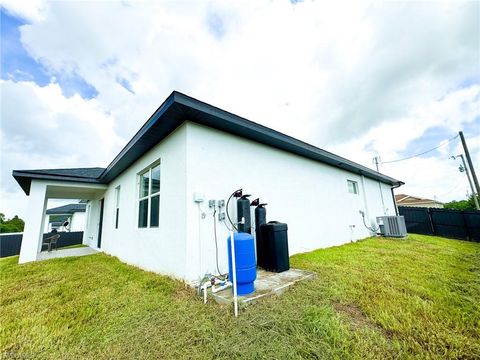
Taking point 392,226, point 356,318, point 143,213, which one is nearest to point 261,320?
point 356,318

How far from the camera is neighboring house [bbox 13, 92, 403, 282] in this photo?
3311 mm

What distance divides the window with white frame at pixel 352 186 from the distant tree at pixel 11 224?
28.3 metres

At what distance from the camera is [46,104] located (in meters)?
6.57

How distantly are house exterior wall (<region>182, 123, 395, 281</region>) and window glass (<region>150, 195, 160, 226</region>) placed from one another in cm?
138

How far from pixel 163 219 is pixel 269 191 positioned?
244cm

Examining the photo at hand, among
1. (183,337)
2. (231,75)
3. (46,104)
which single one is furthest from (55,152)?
(183,337)

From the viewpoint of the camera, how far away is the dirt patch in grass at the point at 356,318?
5.79 feet

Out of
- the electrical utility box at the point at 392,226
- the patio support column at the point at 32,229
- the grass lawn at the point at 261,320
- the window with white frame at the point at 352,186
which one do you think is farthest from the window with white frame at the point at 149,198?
the electrical utility box at the point at 392,226

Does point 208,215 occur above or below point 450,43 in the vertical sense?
below

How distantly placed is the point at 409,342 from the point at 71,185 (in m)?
9.48

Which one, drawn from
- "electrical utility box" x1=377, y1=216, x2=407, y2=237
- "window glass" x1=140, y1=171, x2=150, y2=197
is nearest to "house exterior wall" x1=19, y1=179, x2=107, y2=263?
"window glass" x1=140, y1=171, x2=150, y2=197

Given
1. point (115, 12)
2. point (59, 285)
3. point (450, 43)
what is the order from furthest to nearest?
1. point (450, 43)
2. point (115, 12)
3. point (59, 285)

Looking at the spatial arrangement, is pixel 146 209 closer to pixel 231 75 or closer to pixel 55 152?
pixel 231 75

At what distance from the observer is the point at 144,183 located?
16.9 feet
